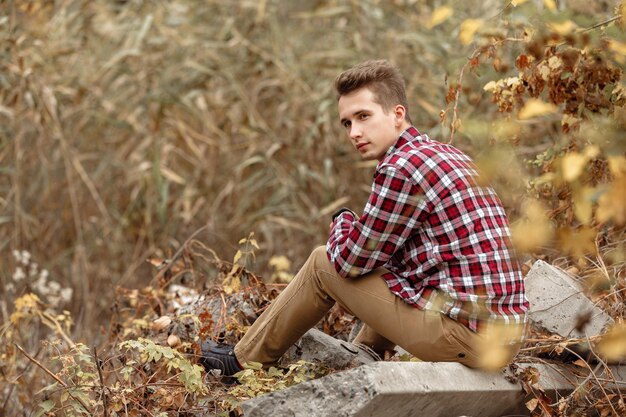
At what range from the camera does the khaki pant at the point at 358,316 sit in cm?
333

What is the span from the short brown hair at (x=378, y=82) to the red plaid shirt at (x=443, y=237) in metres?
0.28

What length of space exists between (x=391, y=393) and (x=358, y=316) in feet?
2.24

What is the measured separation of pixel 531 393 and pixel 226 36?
15.2 ft

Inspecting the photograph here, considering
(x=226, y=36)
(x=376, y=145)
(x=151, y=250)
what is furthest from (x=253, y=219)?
(x=376, y=145)

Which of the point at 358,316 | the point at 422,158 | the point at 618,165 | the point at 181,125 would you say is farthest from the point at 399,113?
→ the point at 181,125

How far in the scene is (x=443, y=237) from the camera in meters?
3.31

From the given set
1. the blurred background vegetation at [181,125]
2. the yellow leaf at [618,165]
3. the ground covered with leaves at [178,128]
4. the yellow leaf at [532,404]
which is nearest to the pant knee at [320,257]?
the yellow leaf at [532,404]

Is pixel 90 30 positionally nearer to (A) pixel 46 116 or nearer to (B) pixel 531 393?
(A) pixel 46 116

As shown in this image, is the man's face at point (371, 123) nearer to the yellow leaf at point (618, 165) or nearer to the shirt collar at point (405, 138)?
the shirt collar at point (405, 138)

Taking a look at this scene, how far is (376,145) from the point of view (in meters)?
3.55

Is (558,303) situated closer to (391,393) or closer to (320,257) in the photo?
(320,257)

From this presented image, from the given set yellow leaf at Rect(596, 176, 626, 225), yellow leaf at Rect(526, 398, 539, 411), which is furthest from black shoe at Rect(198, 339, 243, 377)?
yellow leaf at Rect(596, 176, 626, 225)

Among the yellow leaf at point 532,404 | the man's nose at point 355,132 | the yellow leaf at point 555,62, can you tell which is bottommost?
the yellow leaf at point 532,404

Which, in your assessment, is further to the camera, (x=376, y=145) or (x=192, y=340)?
(x=192, y=340)
